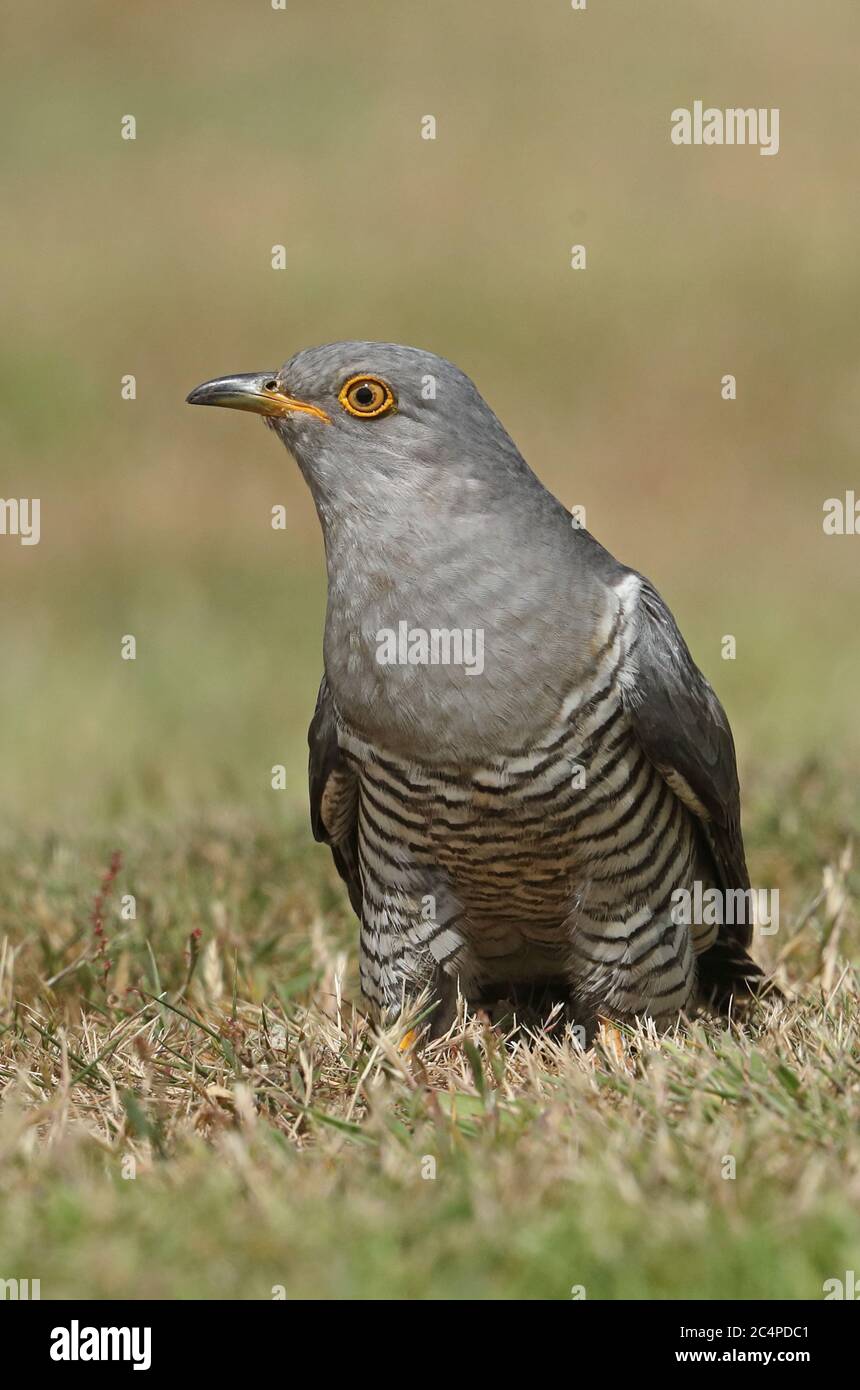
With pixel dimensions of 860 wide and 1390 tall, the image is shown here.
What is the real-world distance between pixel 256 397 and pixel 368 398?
29cm

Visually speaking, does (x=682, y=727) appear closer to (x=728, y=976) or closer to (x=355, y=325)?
(x=728, y=976)

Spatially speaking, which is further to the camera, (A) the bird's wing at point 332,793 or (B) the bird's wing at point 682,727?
(A) the bird's wing at point 332,793

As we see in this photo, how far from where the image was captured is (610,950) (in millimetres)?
4035

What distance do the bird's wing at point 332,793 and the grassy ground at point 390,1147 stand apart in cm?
29

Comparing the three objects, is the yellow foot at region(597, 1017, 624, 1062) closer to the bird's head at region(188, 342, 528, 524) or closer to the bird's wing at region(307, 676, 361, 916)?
the bird's wing at region(307, 676, 361, 916)

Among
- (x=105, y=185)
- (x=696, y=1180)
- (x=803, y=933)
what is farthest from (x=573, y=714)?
(x=105, y=185)

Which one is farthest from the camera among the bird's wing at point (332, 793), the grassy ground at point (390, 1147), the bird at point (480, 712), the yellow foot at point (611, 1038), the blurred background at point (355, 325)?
the blurred background at point (355, 325)

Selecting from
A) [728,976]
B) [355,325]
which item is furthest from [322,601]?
[728,976]

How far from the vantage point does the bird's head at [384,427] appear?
3.84 m

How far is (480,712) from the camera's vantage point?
144 inches

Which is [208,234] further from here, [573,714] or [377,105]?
[573,714]

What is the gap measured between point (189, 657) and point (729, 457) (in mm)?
5668

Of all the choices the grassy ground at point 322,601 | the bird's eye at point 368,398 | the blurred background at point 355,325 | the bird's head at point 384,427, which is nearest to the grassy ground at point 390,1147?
the grassy ground at point 322,601

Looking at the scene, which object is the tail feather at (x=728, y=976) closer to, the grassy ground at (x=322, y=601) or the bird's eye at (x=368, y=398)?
the grassy ground at (x=322, y=601)
